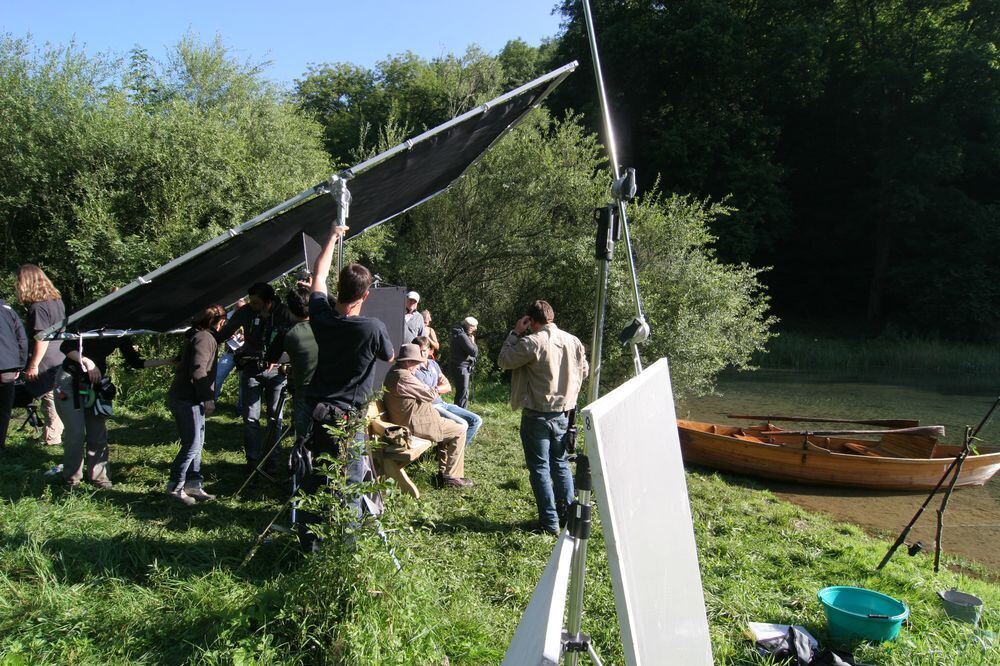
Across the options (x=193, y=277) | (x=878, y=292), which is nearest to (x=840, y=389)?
(x=878, y=292)

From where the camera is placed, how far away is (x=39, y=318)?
601 cm

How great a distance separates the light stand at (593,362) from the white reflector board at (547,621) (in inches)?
3.1

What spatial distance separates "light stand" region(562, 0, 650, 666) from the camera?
2135 mm

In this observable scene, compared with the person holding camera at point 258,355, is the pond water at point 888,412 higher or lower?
lower

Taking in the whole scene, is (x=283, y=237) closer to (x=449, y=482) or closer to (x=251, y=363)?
(x=251, y=363)

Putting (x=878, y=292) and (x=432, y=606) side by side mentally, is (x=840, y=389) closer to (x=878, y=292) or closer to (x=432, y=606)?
(x=878, y=292)

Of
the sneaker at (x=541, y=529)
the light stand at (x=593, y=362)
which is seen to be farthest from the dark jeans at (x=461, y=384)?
the light stand at (x=593, y=362)

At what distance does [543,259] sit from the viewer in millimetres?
16688

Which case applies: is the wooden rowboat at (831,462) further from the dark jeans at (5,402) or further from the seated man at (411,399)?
the dark jeans at (5,402)

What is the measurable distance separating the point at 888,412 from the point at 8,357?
17778mm

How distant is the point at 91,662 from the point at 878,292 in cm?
3544

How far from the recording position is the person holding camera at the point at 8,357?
227 inches

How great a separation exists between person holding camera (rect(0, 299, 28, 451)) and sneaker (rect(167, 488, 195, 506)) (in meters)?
1.89

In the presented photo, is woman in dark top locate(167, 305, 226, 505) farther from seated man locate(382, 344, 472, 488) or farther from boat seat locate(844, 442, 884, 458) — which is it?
boat seat locate(844, 442, 884, 458)
